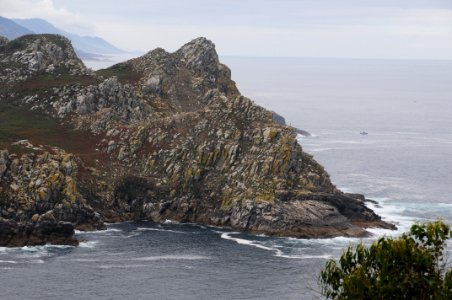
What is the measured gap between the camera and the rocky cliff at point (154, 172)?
145500mm

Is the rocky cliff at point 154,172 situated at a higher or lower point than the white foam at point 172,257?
higher

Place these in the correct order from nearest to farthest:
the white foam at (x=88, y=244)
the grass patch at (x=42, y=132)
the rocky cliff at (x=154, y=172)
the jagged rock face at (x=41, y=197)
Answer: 1. the white foam at (x=88, y=244)
2. the jagged rock face at (x=41, y=197)
3. the rocky cliff at (x=154, y=172)
4. the grass patch at (x=42, y=132)

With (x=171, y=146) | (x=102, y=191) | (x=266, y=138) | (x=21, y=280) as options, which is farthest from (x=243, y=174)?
(x=21, y=280)

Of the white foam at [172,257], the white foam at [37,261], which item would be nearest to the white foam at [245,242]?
the white foam at [172,257]

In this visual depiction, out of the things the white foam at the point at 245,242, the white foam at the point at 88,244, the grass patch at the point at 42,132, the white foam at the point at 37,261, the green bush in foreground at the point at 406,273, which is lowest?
the white foam at the point at 37,261

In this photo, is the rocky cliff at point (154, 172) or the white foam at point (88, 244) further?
the rocky cliff at point (154, 172)

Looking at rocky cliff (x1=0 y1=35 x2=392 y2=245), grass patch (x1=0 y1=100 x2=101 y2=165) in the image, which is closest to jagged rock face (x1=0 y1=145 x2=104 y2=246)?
rocky cliff (x1=0 y1=35 x2=392 y2=245)

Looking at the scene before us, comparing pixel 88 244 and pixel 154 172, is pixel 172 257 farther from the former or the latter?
pixel 154 172

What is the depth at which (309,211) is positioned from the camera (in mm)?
150750

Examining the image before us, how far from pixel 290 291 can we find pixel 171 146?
72.8 m

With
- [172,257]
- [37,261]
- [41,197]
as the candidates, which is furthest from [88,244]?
[172,257]

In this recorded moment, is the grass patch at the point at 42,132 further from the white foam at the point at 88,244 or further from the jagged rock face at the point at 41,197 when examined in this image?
the white foam at the point at 88,244

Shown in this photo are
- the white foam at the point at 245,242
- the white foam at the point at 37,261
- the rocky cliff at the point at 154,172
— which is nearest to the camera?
the white foam at the point at 37,261

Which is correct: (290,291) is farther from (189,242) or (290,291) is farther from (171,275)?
(189,242)
